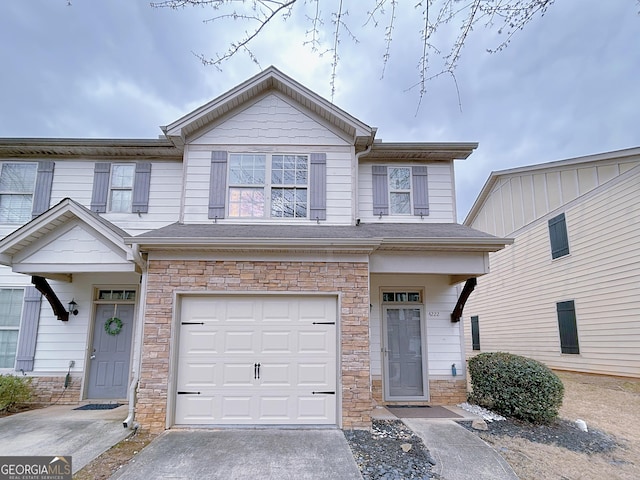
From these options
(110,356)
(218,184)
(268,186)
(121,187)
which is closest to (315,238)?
(268,186)

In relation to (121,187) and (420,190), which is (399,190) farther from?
(121,187)

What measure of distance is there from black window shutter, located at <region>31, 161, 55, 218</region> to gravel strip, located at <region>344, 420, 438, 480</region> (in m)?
8.03

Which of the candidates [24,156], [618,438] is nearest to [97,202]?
[24,156]

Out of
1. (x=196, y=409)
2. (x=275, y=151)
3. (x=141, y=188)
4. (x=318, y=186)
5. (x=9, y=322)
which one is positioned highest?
(x=275, y=151)

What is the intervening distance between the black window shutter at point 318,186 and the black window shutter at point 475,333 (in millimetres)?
13200

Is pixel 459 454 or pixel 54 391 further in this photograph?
pixel 54 391

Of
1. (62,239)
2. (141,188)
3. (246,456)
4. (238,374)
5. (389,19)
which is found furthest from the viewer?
(141,188)

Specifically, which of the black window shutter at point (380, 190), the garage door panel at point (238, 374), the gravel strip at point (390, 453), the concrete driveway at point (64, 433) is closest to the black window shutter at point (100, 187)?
the concrete driveway at point (64, 433)

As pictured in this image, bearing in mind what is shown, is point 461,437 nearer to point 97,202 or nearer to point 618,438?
point 618,438

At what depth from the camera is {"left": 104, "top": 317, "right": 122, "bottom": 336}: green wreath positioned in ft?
26.0

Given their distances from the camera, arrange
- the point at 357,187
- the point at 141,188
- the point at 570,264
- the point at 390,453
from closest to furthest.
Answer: the point at 390,453, the point at 357,187, the point at 141,188, the point at 570,264

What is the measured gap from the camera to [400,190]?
8.50 m

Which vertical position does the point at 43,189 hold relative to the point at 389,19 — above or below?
above

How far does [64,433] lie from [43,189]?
5.39 m
